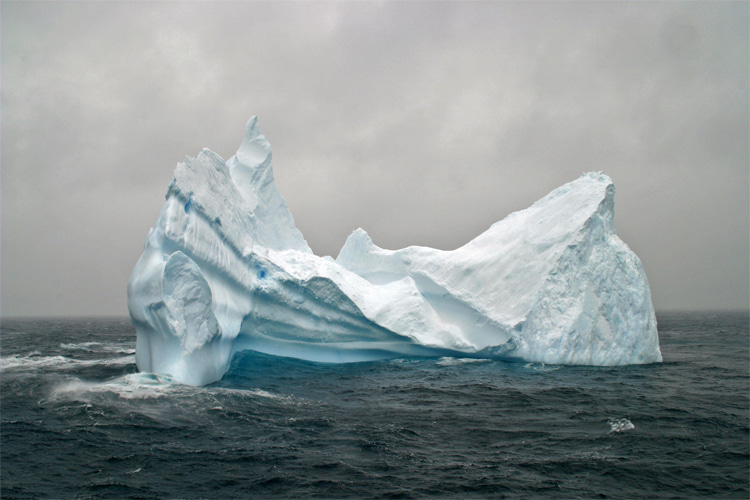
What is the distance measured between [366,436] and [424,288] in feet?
35.5

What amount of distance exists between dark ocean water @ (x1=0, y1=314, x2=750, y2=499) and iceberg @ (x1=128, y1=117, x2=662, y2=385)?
103 inches

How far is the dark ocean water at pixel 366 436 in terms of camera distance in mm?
6312

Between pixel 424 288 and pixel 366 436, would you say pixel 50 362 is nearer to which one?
Result: pixel 366 436

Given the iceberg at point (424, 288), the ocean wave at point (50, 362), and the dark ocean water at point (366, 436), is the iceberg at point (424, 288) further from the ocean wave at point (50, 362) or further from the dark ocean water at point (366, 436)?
the ocean wave at point (50, 362)

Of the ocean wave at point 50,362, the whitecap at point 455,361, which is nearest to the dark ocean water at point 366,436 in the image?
the ocean wave at point 50,362

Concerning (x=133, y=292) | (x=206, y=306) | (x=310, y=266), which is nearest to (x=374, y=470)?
(x=206, y=306)

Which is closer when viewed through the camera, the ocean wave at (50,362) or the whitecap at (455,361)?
the ocean wave at (50,362)

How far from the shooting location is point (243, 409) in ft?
30.8

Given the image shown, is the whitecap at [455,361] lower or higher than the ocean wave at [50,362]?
lower

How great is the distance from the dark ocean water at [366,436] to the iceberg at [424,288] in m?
2.63

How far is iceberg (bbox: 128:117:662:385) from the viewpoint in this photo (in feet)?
46.1

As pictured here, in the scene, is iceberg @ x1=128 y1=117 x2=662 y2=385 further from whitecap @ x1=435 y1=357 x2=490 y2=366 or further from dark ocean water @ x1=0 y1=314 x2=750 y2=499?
dark ocean water @ x1=0 y1=314 x2=750 y2=499

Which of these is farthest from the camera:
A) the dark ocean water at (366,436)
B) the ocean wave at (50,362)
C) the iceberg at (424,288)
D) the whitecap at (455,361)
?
the whitecap at (455,361)

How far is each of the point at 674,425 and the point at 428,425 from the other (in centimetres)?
493
